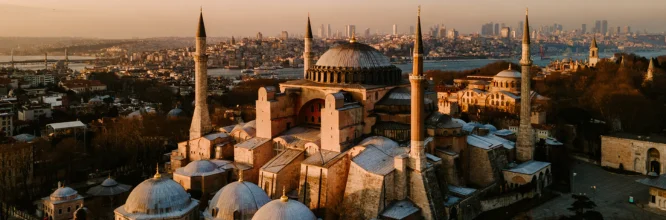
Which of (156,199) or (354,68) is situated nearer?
(156,199)

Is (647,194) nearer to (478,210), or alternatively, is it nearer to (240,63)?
(478,210)

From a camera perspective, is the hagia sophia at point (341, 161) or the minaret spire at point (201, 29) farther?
the minaret spire at point (201, 29)

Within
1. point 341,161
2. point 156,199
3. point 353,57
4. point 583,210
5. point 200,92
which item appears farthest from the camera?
point 200,92

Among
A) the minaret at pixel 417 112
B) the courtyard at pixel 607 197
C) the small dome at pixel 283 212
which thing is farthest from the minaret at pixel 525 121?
the small dome at pixel 283 212

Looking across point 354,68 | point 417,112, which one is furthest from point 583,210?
point 354,68

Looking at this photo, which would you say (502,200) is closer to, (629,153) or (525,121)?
(525,121)

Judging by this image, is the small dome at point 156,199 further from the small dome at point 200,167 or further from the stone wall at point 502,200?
the stone wall at point 502,200
